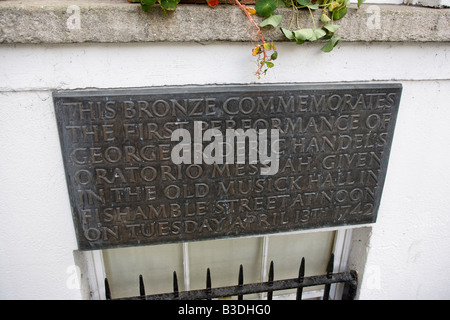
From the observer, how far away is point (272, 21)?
1.32m

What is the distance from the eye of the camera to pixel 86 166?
4.80 ft

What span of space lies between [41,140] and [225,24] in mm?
930

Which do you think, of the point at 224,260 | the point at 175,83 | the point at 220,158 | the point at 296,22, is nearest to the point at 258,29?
the point at 296,22

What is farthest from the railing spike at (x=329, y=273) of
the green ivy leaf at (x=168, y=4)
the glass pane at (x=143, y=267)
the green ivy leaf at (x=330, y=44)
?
the green ivy leaf at (x=168, y=4)

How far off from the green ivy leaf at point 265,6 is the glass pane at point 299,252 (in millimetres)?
1283

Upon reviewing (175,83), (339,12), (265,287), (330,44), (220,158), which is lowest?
(265,287)

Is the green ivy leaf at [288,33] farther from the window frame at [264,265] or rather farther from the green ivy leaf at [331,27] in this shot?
the window frame at [264,265]

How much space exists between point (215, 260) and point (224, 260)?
56 millimetres

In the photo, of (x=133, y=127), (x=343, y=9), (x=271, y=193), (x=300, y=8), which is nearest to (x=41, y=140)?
(x=133, y=127)

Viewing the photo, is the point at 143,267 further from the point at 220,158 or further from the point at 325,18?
the point at 325,18

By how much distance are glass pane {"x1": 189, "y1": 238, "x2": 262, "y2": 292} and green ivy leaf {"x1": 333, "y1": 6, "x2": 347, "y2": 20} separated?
4.19ft

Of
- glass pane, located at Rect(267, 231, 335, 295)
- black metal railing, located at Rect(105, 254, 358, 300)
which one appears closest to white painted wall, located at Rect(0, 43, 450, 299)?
black metal railing, located at Rect(105, 254, 358, 300)

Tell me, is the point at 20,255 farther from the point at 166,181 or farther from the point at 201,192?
the point at 201,192

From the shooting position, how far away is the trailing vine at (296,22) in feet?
4.32
